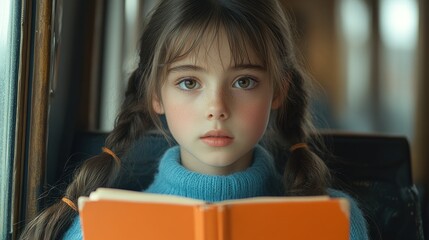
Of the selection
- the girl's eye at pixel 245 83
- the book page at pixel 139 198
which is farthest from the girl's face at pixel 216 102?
the book page at pixel 139 198

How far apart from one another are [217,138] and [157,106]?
0.18 m

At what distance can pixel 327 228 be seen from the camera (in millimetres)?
708

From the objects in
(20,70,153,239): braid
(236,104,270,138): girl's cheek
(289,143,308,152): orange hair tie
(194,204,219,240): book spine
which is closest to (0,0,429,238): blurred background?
(20,70,153,239): braid

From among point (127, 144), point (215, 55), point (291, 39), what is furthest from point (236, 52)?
point (127, 144)

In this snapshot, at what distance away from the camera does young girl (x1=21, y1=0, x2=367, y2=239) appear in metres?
0.93

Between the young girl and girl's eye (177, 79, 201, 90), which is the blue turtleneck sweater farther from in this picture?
girl's eye (177, 79, 201, 90)

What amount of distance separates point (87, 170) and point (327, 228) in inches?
20.1

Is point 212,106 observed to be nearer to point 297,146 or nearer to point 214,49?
point 214,49

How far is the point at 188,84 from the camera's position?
37.6 inches

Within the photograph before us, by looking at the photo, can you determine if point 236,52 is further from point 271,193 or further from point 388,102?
point 388,102

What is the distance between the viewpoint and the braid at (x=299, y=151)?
107 cm

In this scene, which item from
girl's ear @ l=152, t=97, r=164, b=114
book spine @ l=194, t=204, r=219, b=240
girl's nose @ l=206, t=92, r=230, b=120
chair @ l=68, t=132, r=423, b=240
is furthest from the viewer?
chair @ l=68, t=132, r=423, b=240

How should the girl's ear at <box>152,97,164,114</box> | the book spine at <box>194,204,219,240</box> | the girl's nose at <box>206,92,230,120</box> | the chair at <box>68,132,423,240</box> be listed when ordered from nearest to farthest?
the book spine at <box>194,204,219,240</box>
the girl's nose at <box>206,92,230,120</box>
the girl's ear at <box>152,97,164,114</box>
the chair at <box>68,132,423,240</box>

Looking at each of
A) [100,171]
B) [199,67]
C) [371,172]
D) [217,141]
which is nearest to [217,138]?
[217,141]
